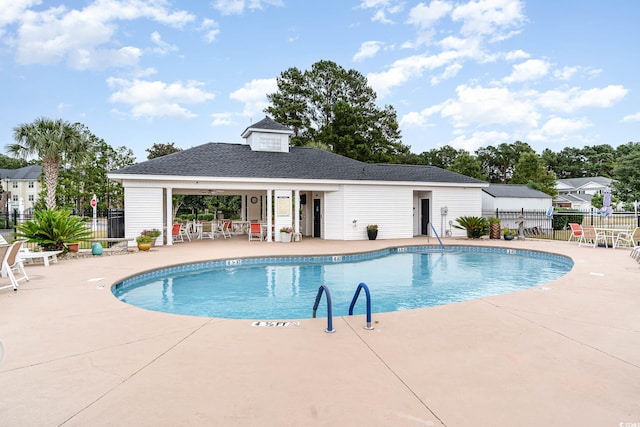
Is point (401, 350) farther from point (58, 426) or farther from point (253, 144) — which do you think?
point (253, 144)

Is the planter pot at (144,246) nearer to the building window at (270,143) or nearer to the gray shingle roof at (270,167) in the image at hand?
the gray shingle roof at (270,167)

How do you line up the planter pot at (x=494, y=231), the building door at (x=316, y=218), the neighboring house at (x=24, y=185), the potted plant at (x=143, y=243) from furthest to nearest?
the neighboring house at (x=24, y=185), the building door at (x=316, y=218), the planter pot at (x=494, y=231), the potted plant at (x=143, y=243)

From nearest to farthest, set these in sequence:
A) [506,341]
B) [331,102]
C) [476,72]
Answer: [506,341], [476,72], [331,102]

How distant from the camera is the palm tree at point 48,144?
2089 centimetres

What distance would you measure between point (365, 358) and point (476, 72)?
21.8 metres

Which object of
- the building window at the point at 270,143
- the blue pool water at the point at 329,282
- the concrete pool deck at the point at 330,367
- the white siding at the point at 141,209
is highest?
the building window at the point at 270,143

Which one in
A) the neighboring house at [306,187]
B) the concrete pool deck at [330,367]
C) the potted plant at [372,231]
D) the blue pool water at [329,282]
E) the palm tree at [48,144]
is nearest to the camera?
the concrete pool deck at [330,367]

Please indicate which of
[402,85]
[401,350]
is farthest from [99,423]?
[402,85]

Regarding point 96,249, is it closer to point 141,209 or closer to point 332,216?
point 141,209

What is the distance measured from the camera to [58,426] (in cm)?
245

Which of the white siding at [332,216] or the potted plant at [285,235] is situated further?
the white siding at [332,216]

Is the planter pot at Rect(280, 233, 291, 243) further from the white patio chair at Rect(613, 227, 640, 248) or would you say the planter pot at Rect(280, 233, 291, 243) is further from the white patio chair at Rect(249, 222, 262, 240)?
the white patio chair at Rect(613, 227, 640, 248)

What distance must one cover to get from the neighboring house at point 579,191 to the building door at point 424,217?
31323 millimetres

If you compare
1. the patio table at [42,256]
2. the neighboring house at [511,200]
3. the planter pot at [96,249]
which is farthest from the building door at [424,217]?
the patio table at [42,256]
